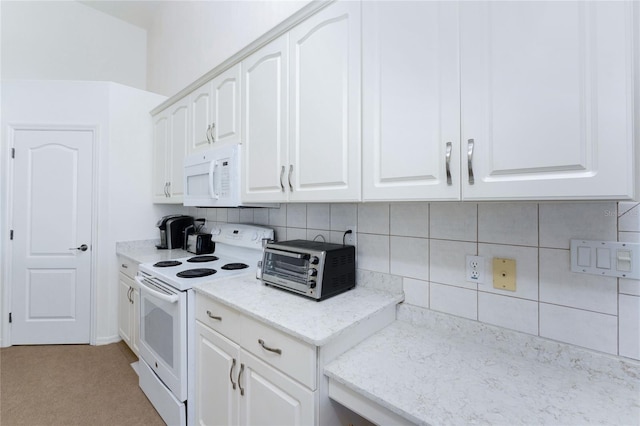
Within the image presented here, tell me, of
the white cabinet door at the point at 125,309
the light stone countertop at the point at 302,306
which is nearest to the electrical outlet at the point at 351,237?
the light stone countertop at the point at 302,306

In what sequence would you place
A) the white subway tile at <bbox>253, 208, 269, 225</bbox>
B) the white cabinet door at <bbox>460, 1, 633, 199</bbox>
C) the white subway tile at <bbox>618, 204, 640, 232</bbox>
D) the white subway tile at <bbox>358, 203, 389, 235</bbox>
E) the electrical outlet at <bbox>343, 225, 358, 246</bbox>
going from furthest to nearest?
the white subway tile at <bbox>253, 208, 269, 225</bbox> → the electrical outlet at <bbox>343, 225, 358, 246</bbox> → the white subway tile at <bbox>358, 203, 389, 235</bbox> → the white subway tile at <bbox>618, 204, 640, 232</bbox> → the white cabinet door at <bbox>460, 1, 633, 199</bbox>

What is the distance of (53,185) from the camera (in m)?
2.74

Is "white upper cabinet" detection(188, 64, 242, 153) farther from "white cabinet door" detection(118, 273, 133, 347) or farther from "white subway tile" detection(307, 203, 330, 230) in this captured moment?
"white cabinet door" detection(118, 273, 133, 347)

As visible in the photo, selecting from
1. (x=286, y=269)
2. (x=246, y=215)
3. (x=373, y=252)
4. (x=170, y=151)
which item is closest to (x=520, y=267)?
(x=373, y=252)

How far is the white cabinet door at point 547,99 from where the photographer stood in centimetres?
71

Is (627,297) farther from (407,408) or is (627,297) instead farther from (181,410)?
(181,410)

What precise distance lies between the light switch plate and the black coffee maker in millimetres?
2912

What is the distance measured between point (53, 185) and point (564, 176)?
3.66 m

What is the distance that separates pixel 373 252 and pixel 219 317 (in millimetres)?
817

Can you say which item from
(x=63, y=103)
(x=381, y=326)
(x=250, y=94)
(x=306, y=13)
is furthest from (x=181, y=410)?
(x=63, y=103)

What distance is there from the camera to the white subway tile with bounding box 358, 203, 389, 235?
149 cm

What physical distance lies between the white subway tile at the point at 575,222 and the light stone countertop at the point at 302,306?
0.65m

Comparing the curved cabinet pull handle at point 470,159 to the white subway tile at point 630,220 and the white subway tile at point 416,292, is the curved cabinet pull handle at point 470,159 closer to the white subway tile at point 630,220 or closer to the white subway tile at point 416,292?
the white subway tile at point 630,220

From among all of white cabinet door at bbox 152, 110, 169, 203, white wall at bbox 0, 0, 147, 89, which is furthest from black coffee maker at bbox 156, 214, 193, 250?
white wall at bbox 0, 0, 147, 89
